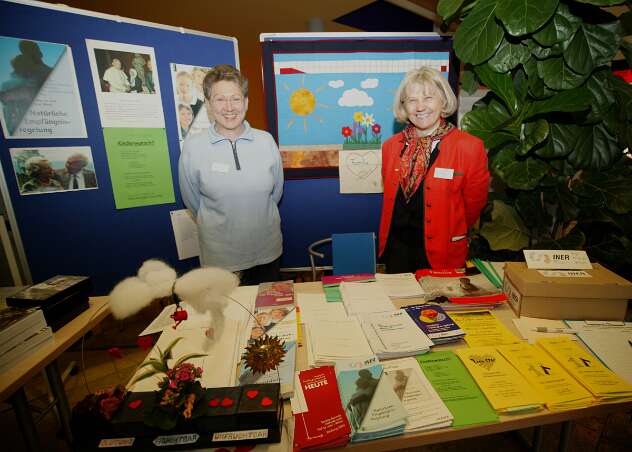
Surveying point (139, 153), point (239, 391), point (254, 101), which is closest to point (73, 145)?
point (139, 153)

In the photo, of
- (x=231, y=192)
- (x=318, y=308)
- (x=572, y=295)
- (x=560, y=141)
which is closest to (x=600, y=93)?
(x=560, y=141)

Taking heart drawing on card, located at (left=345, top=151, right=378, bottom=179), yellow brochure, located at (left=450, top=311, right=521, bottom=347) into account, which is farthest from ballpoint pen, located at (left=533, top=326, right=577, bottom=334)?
heart drawing on card, located at (left=345, top=151, right=378, bottom=179)

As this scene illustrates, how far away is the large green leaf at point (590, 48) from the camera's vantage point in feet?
5.31

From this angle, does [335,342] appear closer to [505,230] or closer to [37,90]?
[505,230]

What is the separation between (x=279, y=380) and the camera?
1.01 meters

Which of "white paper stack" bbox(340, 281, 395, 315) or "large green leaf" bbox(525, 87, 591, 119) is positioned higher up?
"large green leaf" bbox(525, 87, 591, 119)

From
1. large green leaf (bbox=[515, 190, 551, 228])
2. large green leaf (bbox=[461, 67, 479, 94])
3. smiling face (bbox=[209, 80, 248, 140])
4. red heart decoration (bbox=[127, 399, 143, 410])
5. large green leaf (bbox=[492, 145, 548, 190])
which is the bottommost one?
red heart decoration (bbox=[127, 399, 143, 410])

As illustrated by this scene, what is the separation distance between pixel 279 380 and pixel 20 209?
187 centimetres

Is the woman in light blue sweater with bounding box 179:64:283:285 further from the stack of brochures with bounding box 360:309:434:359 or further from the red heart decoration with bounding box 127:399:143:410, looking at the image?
the red heart decoration with bounding box 127:399:143:410

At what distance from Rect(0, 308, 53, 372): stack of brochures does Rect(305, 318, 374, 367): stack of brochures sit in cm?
101

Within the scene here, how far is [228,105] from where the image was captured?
6.16 ft

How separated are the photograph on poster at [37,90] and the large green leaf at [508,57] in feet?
7.78

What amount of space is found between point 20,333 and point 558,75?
2.63m

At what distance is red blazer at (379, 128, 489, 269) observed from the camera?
1797 millimetres
